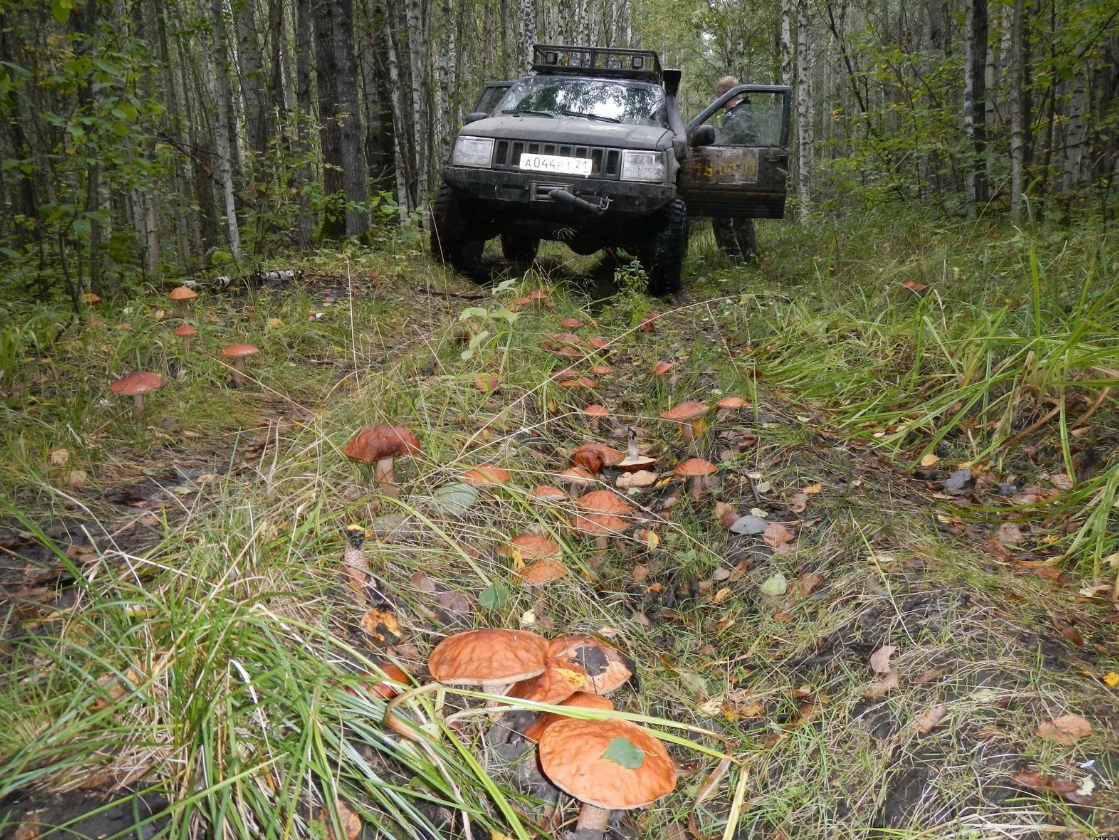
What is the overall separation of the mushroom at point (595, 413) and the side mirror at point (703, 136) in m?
4.19

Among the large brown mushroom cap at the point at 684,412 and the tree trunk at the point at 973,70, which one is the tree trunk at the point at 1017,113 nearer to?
the tree trunk at the point at 973,70

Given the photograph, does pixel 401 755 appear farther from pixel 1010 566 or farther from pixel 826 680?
pixel 1010 566

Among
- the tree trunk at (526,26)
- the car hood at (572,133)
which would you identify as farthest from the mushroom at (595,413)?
the tree trunk at (526,26)

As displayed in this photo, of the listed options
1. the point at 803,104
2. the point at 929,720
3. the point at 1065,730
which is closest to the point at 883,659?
the point at 929,720

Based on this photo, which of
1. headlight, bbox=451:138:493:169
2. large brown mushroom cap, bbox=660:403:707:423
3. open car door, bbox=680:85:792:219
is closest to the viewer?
large brown mushroom cap, bbox=660:403:707:423

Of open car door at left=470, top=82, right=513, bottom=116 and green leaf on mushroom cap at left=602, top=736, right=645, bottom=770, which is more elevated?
open car door at left=470, top=82, right=513, bottom=116

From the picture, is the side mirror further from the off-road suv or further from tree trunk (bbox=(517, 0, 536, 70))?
tree trunk (bbox=(517, 0, 536, 70))

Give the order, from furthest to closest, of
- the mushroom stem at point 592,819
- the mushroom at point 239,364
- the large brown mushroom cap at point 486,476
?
the mushroom at point 239,364 < the large brown mushroom cap at point 486,476 < the mushroom stem at point 592,819

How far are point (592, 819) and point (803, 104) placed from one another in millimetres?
13475

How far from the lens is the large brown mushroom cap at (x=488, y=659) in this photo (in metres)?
1.66

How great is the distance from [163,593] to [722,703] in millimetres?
1538

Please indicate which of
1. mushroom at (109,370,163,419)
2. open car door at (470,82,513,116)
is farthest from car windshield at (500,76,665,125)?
mushroom at (109,370,163,419)

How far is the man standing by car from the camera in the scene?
7598mm

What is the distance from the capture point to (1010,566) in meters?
2.35
